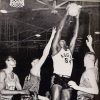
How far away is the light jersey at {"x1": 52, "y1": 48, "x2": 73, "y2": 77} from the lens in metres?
2.72

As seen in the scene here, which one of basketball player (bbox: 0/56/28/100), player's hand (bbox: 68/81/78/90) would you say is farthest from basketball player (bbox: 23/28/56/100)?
player's hand (bbox: 68/81/78/90)

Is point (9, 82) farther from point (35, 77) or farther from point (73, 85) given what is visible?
point (73, 85)

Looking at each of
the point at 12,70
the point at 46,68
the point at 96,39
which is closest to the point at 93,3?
the point at 96,39

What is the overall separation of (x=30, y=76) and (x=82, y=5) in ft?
2.59

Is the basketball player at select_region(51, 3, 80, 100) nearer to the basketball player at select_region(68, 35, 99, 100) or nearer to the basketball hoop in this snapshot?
the basketball player at select_region(68, 35, 99, 100)

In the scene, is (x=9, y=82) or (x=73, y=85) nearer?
(x=9, y=82)

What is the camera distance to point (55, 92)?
271 cm

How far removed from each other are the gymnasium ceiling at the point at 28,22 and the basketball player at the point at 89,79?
297 mm

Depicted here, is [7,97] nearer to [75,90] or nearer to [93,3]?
[75,90]

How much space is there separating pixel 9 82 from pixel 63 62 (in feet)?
→ 1.66

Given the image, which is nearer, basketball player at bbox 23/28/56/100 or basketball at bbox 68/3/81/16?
basketball player at bbox 23/28/56/100

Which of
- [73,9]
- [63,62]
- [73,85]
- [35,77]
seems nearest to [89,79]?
[73,85]

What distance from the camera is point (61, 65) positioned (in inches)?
108

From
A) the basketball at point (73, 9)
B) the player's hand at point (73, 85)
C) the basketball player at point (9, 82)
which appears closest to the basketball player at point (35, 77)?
the basketball player at point (9, 82)
